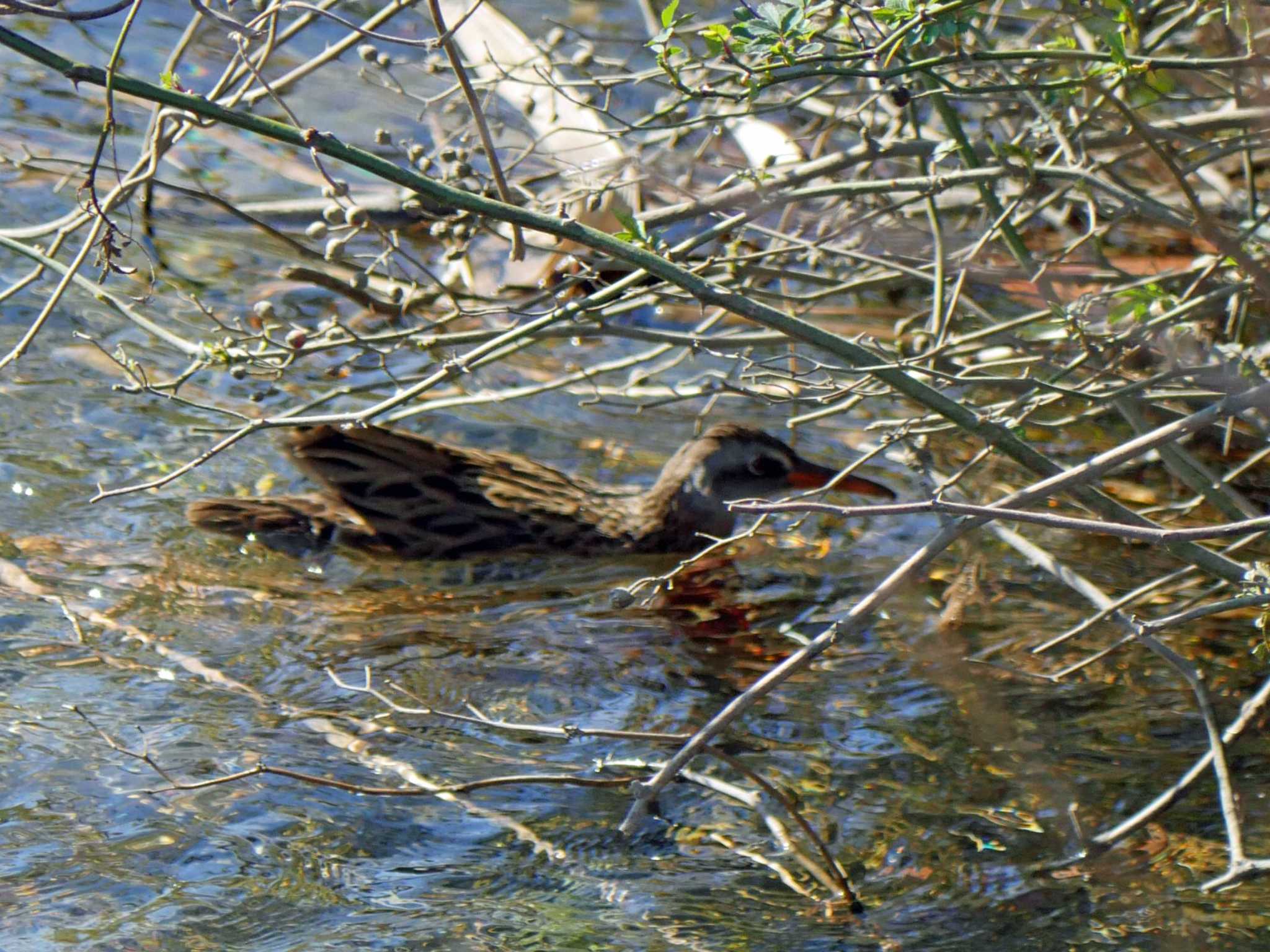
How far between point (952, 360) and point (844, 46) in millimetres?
1860

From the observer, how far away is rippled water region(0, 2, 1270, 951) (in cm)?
366

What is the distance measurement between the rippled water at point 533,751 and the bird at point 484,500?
0.11m

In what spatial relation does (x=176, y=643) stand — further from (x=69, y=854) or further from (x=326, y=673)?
(x=69, y=854)

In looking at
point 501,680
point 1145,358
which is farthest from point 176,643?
point 1145,358

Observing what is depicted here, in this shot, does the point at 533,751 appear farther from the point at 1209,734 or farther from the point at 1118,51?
the point at 1118,51

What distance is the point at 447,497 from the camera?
635 cm

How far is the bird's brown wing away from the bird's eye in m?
0.55

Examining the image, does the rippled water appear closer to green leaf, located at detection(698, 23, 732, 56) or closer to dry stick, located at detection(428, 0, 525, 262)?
dry stick, located at detection(428, 0, 525, 262)

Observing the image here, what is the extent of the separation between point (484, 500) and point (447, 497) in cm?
15

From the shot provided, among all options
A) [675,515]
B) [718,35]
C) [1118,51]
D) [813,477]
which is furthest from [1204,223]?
[675,515]

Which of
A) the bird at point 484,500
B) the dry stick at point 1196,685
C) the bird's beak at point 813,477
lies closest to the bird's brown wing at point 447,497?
the bird at point 484,500

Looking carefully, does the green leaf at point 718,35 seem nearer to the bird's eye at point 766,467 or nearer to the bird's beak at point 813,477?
the bird's beak at point 813,477

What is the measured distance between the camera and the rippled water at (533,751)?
3.66 m

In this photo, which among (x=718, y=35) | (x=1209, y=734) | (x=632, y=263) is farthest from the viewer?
(x=1209, y=734)
